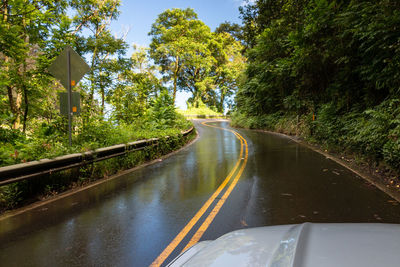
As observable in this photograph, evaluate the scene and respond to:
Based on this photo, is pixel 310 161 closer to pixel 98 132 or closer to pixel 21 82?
pixel 98 132

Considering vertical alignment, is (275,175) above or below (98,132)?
below

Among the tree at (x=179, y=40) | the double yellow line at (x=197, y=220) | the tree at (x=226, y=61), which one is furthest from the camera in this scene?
the tree at (x=226, y=61)

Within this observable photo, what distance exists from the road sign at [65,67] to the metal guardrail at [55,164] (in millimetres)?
2289

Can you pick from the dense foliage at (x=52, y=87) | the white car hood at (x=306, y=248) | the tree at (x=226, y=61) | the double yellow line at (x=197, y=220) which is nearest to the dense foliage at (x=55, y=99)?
the dense foliage at (x=52, y=87)

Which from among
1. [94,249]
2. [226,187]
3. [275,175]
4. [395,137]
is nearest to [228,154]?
[275,175]

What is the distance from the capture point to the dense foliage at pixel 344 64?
331 inches

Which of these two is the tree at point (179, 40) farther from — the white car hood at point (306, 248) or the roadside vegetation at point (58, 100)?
the white car hood at point (306, 248)

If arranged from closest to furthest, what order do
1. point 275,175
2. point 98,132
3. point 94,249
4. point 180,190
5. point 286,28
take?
point 94,249, point 180,190, point 275,175, point 98,132, point 286,28

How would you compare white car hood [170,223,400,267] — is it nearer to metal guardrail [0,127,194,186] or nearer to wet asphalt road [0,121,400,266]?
wet asphalt road [0,121,400,266]

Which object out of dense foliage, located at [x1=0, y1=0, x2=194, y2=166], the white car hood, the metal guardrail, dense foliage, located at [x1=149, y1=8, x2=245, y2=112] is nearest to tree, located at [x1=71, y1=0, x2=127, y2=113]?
dense foliage, located at [x1=0, y1=0, x2=194, y2=166]

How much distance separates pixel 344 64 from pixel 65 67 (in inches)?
453

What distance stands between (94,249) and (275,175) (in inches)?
244

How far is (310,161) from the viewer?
11.3m

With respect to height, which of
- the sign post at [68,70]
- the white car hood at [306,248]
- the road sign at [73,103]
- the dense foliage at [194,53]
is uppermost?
the dense foliage at [194,53]
